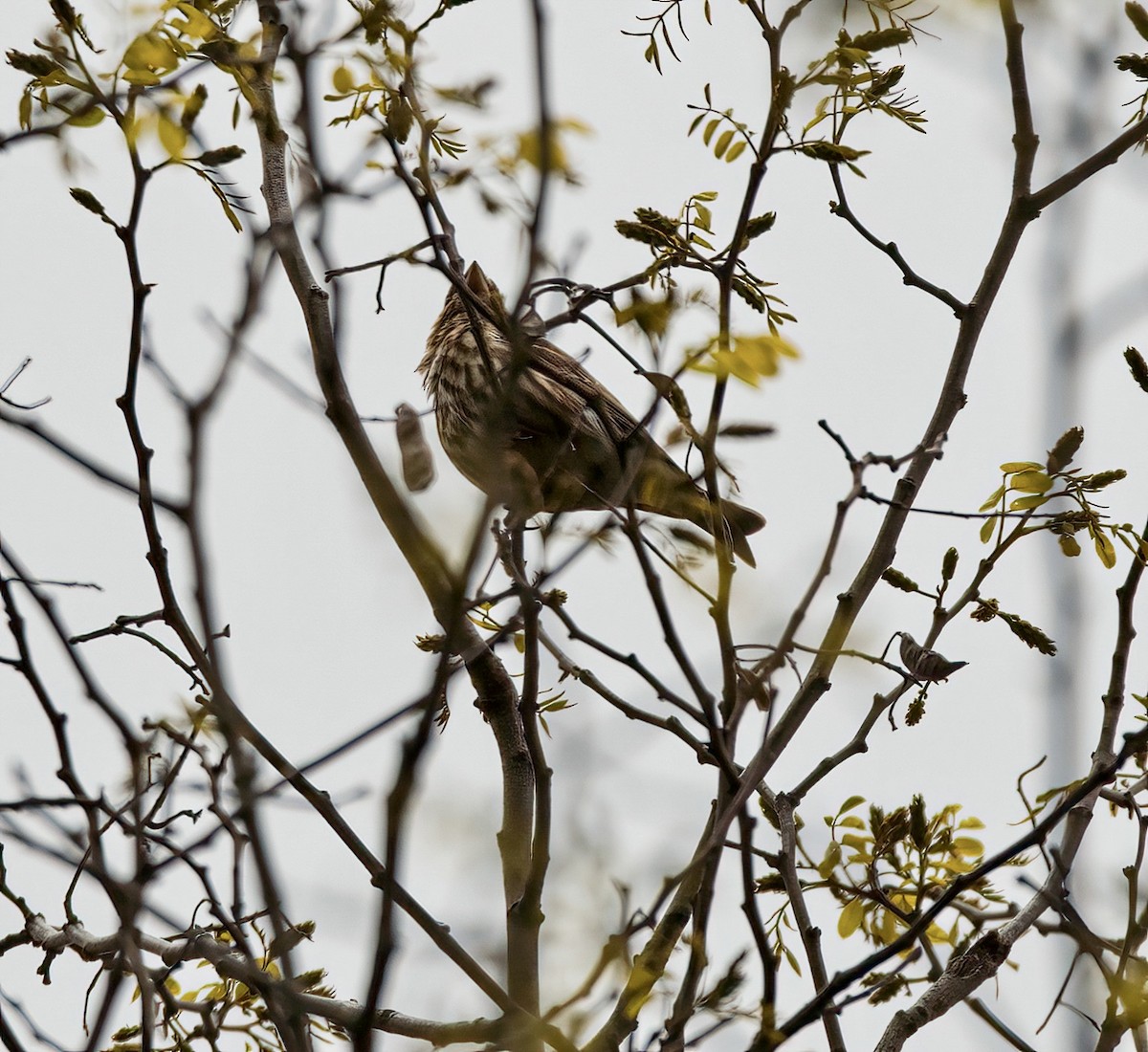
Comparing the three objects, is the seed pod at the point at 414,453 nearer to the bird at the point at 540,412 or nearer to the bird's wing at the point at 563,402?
the bird at the point at 540,412

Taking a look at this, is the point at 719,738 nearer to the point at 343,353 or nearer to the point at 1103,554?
the point at 343,353

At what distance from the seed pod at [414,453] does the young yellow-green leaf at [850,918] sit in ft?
5.63

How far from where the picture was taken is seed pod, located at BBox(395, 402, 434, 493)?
256 centimetres

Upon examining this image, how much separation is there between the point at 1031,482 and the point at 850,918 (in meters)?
1.22

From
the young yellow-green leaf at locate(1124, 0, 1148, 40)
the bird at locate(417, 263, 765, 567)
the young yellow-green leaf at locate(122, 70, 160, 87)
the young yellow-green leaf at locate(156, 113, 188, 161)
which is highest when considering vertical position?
the bird at locate(417, 263, 765, 567)

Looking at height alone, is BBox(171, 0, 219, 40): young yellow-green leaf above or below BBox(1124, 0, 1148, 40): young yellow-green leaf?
below

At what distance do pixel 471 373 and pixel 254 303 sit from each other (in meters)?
4.29

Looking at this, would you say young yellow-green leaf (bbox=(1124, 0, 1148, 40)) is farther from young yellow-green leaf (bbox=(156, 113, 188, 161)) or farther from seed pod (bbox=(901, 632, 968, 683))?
young yellow-green leaf (bbox=(156, 113, 188, 161))

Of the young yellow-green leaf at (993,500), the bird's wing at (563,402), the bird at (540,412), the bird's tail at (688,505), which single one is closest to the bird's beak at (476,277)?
the bird at (540,412)

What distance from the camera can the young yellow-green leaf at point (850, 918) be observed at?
3449mm

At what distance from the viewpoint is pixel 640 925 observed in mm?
2113

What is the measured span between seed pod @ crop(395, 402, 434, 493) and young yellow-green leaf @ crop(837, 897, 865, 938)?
1.72 metres

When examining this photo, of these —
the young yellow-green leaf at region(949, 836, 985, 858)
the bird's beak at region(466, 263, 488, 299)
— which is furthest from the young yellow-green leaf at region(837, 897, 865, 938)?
the bird's beak at region(466, 263, 488, 299)

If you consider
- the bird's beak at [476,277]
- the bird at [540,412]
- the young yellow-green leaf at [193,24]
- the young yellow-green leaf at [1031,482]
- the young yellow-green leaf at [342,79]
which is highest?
the bird's beak at [476,277]
